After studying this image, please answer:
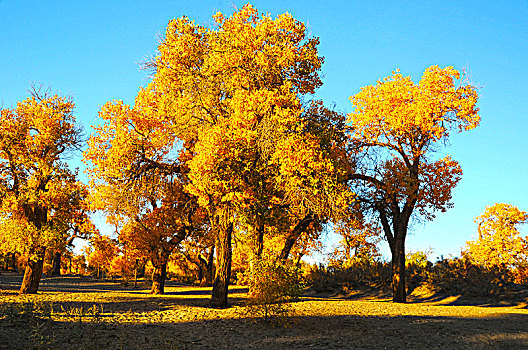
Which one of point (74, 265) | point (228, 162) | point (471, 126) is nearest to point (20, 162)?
point (228, 162)

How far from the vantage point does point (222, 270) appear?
621 inches

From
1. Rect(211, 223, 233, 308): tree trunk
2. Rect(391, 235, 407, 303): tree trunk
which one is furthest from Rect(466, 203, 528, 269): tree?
Rect(211, 223, 233, 308): tree trunk

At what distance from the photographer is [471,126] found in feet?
64.4

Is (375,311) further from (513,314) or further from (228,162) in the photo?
(228,162)

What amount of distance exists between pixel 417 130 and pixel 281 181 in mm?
9210

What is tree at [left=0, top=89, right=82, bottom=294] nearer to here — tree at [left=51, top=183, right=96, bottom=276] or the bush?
tree at [left=51, top=183, right=96, bottom=276]

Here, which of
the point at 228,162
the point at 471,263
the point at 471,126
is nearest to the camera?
the point at 228,162

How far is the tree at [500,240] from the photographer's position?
3228cm

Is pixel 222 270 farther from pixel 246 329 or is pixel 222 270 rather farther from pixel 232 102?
pixel 232 102

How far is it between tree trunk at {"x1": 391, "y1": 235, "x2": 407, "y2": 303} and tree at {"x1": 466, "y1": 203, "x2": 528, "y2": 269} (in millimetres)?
14942

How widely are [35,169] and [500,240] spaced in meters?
33.2

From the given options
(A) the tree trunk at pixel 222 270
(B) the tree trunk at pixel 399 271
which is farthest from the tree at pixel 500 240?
(A) the tree trunk at pixel 222 270

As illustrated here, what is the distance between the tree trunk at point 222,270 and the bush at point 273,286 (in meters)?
3.72

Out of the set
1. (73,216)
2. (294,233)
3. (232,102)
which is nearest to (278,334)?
(232,102)
